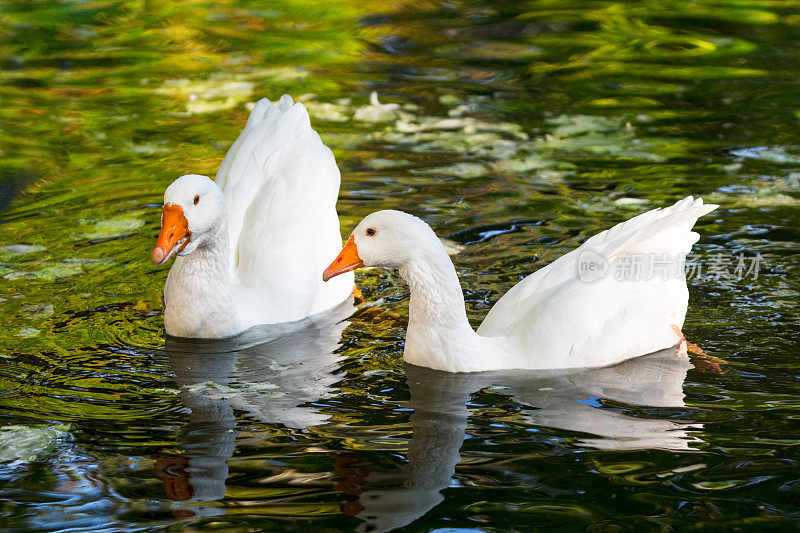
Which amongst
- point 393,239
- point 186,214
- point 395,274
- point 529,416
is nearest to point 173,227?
point 186,214

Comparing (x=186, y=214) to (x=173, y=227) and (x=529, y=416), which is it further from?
(x=529, y=416)

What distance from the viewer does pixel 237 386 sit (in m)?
6.27

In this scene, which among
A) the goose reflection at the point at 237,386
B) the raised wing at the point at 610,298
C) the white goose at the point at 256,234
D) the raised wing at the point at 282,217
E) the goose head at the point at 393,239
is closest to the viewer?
the goose reflection at the point at 237,386

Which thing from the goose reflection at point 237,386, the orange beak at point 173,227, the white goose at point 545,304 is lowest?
the goose reflection at point 237,386

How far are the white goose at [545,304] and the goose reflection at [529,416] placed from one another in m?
0.10

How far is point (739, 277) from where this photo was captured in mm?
7602

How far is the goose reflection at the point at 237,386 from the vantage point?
5.15 metres

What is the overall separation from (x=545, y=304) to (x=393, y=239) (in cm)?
99

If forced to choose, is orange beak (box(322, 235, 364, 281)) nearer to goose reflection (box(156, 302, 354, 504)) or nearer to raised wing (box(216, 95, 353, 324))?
goose reflection (box(156, 302, 354, 504))

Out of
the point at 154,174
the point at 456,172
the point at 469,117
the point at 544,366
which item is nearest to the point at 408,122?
the point at 469,117

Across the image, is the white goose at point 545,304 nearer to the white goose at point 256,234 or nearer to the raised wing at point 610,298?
the raised wing at point 610,298

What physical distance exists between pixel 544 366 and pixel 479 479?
4.77 feet

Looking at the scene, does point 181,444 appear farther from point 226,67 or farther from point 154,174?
point 226,67

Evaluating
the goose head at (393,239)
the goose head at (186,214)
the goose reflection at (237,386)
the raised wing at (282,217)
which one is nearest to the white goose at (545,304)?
the goose head at (393,239)
